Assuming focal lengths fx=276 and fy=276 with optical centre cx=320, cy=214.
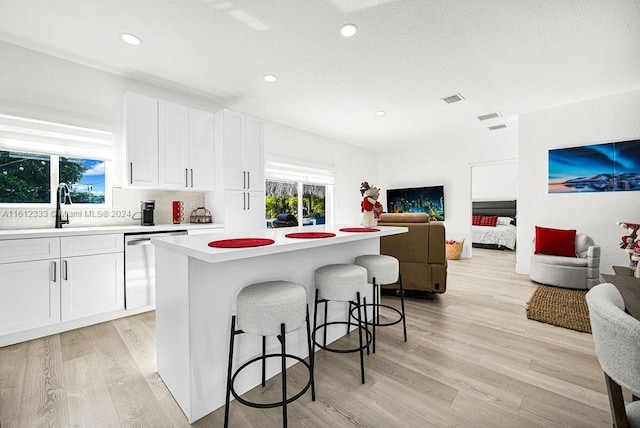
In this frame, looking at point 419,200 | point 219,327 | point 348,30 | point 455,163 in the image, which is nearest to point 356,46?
point 348,30

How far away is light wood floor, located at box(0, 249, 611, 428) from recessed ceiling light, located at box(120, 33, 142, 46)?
265 centimetres

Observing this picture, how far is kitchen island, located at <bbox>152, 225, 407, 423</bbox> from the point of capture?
4.67 feet

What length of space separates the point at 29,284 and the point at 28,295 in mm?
93

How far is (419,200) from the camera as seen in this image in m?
6.54

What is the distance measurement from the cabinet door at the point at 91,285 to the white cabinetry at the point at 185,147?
102 cm

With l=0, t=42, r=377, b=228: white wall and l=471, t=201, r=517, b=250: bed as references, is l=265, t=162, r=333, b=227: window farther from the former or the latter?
l=471, t=201, r=517, b=250: bed

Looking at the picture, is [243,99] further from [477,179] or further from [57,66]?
[477,179]

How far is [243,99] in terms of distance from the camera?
3896mm

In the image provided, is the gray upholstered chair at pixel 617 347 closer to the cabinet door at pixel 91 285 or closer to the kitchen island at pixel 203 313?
the kitchen island at pixel 203 313

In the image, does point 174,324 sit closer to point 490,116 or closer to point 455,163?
point 490,116

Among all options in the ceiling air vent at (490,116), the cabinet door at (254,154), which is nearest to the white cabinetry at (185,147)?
the cabinet door at (254,154)

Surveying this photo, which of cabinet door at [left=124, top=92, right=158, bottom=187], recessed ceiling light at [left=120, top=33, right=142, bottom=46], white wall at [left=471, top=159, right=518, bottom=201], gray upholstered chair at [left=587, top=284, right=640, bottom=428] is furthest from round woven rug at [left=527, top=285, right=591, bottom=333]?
recessed ceiling light at [left=120, top=33, right=142, bottom=46]

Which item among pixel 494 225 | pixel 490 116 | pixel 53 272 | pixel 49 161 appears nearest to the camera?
pixel 53 272

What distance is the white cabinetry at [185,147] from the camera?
3275 millimetres
